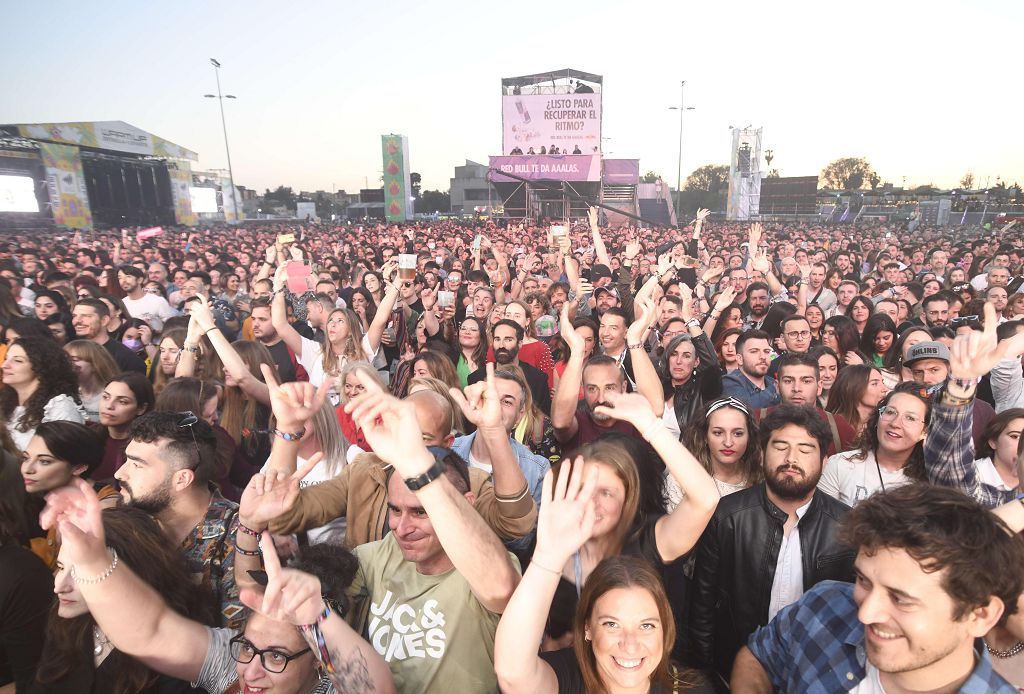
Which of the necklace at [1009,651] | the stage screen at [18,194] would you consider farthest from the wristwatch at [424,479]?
the stage screen at [18,194]

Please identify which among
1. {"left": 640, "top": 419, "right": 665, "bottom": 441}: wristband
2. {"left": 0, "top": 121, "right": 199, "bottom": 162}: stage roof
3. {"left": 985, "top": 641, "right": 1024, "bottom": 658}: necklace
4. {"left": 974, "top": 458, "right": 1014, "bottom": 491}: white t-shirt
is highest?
{"left": 0, "top": 121, "right": 199, "bottom": 162}: stage roof

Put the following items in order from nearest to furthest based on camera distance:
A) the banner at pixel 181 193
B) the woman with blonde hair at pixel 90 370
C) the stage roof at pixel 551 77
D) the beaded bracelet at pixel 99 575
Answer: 1. the beaded bracelet at pixel 99 575
2. the woman with blonde hair at pixel 90 370
3. the stage roof at pixel 551 77
4. the banner at pixel 181 193

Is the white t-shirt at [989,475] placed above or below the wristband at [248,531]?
below

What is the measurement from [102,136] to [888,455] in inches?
1725

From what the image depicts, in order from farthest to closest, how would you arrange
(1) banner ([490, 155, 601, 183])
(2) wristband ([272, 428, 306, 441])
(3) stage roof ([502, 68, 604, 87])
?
(3) stage roof ([502, 68, 604, 87]), (1) banner ([490, 155, 601, 183]), (2) wristband ([272, 428, 306, 441])

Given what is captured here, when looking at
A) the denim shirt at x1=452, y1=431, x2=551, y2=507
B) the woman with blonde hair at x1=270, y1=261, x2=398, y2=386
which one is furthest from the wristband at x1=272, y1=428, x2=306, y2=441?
the woman with blonde hair at x1=270, y1=261, x2=398, y2=386

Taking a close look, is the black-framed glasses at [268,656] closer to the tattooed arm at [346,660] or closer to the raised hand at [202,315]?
the tattooed arm at [346,660]

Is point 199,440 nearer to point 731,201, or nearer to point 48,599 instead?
point 48,599

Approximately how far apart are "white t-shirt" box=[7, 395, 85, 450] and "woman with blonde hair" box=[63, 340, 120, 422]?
0.99 feet

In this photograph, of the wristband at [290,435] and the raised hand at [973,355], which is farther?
the raised hand at [973,355]

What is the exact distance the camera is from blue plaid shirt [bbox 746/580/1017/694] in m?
1.69

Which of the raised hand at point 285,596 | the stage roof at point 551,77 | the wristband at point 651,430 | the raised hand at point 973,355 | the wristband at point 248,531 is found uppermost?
the stage roof at point 551,77

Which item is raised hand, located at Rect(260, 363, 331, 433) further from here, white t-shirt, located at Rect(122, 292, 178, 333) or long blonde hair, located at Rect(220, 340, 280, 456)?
white t-shirt, located at Rect(122, 292, 178, 333)

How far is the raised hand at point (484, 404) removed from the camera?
6.97ft
